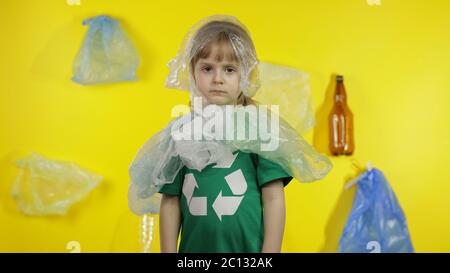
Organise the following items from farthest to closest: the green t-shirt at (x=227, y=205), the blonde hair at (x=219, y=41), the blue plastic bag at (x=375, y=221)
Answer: the blue plastic bag at (x=375, y=221)
the blonde hair at (x=219, y=41)
the green t-shirt at (x=227, y=205)

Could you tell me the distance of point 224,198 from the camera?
1.02m

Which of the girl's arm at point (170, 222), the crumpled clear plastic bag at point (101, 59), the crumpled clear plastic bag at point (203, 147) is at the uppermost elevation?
the crumpled clear plastic bag at point (101, 59)

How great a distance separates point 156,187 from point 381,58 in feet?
4.48

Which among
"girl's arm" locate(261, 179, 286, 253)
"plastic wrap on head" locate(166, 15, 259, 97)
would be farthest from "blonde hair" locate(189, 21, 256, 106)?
"girl's arm" locate(261, 179, 286, 253)

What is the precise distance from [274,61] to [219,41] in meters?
1.03

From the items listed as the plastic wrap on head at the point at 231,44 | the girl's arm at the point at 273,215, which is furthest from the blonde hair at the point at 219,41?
the girl's arm at the point at 273,215

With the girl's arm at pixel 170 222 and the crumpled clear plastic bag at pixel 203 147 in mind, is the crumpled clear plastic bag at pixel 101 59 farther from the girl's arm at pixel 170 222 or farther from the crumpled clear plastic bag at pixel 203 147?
the girl's arm at pixel 170 222

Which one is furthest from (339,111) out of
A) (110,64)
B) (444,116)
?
(110,64)

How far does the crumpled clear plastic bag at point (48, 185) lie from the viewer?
2.06 meters

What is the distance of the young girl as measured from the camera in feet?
3.35

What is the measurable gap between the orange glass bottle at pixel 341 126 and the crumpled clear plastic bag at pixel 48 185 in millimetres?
901

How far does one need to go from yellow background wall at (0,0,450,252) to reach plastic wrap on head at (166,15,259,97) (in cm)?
92

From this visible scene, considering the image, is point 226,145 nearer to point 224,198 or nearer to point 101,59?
point 224,198
